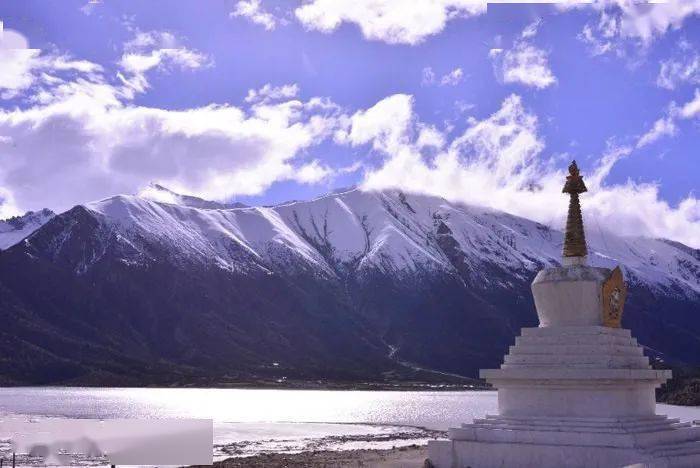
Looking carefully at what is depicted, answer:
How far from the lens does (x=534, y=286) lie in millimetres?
34312

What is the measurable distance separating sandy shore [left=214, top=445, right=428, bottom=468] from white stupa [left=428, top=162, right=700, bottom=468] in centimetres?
1043

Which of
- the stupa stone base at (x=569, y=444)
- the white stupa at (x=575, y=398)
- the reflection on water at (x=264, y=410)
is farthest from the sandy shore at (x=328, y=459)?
the reflection on water at (x=264, y=410)

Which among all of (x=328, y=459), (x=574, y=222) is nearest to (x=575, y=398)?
(x=574, y=222)

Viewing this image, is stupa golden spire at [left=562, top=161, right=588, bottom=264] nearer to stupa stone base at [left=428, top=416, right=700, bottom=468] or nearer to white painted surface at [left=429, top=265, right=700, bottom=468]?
white painted surface at [left=429, top=265, right=700, bottom=468]

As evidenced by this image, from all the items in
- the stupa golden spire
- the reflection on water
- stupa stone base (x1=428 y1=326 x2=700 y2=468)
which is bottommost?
the reflection on water

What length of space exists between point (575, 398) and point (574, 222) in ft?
22.7

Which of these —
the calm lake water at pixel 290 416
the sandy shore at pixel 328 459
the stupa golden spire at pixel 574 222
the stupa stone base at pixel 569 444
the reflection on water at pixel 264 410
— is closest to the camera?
the stupa stone base at pixel 569 444

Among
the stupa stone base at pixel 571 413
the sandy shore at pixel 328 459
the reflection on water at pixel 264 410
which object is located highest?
the stupa stone base at pixel 571 413

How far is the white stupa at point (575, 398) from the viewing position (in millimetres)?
30766

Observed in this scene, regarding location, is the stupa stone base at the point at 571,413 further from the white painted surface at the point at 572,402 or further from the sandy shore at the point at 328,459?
the sandy shore at the point at 328,459

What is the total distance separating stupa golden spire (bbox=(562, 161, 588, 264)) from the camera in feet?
115

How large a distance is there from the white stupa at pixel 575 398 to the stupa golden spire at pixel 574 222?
733 mm

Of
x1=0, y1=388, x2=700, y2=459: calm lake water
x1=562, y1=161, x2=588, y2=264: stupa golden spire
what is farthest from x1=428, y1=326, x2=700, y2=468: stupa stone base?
x1=0, y1=388, x2=700, y2=459: calm lake water

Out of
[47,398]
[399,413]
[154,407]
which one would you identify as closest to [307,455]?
[399,413]
